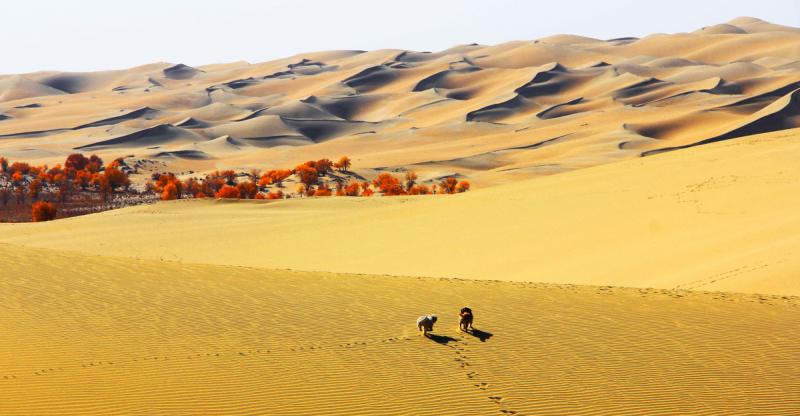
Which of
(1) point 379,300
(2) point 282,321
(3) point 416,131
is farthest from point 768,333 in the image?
(3) point 416,131

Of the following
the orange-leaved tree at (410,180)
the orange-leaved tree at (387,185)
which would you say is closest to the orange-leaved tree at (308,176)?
the orange-leaved tree at (387,185)

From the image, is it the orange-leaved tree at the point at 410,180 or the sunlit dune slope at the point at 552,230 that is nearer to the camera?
the sunlit dune slope at the point at 552,230

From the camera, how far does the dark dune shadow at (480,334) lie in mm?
11438

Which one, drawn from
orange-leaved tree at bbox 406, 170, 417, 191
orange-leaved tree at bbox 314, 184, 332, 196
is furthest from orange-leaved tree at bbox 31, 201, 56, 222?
orange-leaved tree at bbox 406, 170, 417, 191

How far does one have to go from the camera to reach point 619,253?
72.4ft

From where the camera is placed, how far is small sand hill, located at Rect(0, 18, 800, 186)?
8806cm

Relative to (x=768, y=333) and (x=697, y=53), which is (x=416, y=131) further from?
(x=768, y=333)

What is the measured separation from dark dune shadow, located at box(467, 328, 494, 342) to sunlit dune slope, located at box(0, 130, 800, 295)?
22.0 feet

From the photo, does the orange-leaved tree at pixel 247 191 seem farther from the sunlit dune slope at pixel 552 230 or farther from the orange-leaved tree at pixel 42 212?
the sunlit dune slope at pixel 552 230

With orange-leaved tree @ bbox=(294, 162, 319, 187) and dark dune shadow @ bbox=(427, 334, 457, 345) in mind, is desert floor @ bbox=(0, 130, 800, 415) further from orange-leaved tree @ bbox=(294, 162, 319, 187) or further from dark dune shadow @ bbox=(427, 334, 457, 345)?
orange-leaved tree @ bbox=(294, 162, 319, 187)

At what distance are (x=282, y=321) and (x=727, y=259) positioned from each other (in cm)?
1070

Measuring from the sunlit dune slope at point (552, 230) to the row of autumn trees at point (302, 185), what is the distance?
20782mm

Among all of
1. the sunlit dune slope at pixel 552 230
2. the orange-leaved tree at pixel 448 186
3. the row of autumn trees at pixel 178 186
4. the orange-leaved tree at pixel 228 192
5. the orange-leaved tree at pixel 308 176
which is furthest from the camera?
the orange-leaved tree at pixel 308 176

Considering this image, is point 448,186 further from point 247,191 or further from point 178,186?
point 178,186
